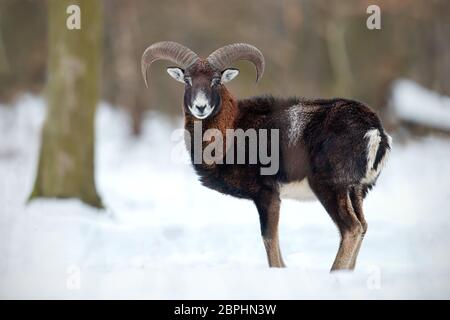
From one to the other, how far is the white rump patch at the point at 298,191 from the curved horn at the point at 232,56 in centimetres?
156

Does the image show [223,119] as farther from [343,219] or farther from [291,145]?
[343,219]

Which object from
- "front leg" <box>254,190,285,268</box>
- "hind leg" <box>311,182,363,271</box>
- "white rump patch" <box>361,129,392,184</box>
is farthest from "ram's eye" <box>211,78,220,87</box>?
"white rump patch" <box>361,129,392,184</box>

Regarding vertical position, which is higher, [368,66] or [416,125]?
[368,66]

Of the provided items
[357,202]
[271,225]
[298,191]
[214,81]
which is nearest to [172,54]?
[214,81]

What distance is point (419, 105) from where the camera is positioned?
56.2 feet

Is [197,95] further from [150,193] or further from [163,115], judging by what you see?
[163,115]

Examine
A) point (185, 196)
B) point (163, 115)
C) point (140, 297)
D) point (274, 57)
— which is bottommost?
point (140, 297)

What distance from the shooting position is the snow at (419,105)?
53.2 feet

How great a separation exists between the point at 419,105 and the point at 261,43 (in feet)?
24.7

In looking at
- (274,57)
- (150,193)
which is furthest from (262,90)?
(150,193)

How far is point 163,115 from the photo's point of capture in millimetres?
24078

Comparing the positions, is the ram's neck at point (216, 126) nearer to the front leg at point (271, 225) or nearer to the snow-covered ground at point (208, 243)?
the front leg at point (271, 225)

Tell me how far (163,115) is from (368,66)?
7632 millimetres

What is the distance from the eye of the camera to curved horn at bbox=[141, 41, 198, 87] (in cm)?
869
